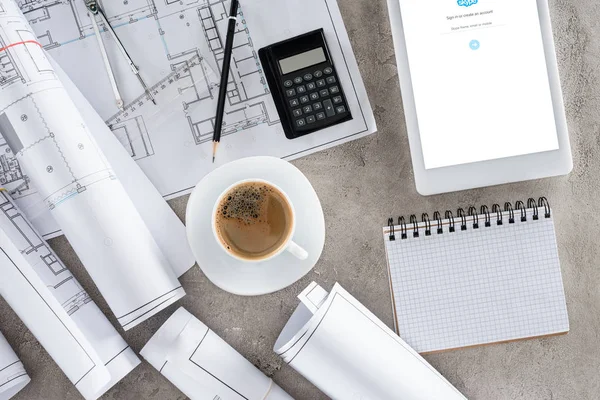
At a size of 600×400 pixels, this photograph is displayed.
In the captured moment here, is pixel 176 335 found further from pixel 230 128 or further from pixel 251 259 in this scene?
pixel 230 128

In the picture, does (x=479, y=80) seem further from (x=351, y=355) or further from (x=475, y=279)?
(x=351, y=355)

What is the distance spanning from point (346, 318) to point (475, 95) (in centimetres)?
38

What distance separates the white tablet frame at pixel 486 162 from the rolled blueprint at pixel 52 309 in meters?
0.53

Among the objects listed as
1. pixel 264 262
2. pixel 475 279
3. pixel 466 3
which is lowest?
pixel 475 279

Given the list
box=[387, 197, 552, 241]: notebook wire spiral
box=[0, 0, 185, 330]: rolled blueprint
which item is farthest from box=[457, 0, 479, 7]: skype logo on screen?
box=[0, 0, 185, 330]: rolled blueprint

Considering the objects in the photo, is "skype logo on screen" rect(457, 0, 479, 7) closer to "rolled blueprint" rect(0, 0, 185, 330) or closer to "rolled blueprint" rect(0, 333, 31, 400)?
A: "rolled blueprint" rect(0, 0, 185, 330)

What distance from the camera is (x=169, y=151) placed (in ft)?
2.48

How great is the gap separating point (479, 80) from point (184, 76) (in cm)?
44

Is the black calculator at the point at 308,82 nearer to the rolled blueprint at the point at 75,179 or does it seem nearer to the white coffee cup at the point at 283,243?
the white coffee cup at the point at 283,243

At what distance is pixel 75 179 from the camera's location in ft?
2.15

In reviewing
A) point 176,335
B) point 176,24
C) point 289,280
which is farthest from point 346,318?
point 176,24

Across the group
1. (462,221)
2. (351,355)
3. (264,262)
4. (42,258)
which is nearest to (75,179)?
(42,258)

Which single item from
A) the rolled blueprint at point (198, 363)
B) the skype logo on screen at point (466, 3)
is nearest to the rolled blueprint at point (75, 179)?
the rolled blueprint at point (198, 363)

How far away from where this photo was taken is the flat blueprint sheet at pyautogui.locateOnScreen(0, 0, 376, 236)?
0.76m
